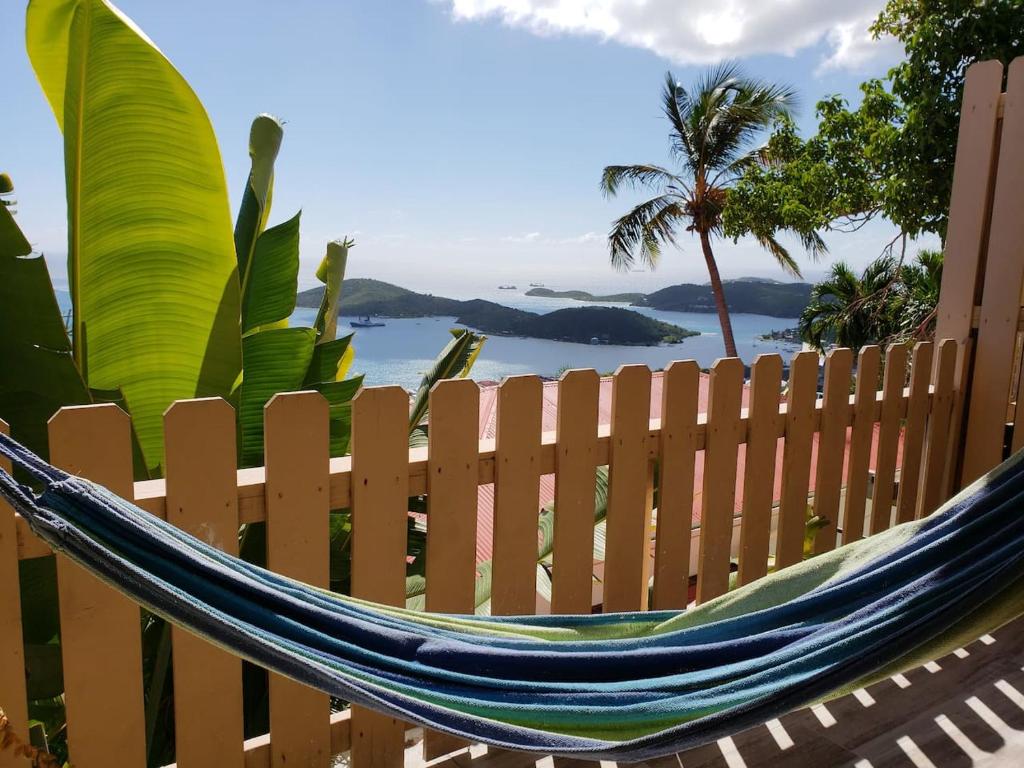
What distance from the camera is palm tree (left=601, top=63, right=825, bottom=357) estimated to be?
22078mm

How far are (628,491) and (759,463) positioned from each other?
60 centimetres

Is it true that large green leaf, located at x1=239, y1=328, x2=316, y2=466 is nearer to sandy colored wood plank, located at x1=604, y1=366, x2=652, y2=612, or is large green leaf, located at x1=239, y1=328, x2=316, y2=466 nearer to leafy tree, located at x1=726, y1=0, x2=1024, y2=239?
sandy colored wood plank, located at x1=604, y1=366, x2=652, y2=612

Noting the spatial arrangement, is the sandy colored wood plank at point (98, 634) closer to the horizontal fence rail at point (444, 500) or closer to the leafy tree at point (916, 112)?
the horizontal fence rail at point (444, 500)

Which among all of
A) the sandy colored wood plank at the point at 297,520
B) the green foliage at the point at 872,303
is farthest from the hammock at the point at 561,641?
the green foliage at the point at 872,303

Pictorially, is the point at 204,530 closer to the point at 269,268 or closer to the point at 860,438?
the point at 269,268

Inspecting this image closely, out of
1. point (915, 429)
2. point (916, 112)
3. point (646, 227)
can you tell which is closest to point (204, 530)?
point (915, 429)

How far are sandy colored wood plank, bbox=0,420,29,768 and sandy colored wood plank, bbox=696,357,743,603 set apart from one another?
1.89 m

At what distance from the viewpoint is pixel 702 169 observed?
23.0 m

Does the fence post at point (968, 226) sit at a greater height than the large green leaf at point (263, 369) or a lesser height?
greater

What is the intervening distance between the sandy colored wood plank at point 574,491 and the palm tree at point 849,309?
1472 centimetres

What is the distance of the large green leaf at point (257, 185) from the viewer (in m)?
2.10

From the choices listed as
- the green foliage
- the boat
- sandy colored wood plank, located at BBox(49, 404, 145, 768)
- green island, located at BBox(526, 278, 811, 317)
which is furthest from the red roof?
green island, located at BBox(526, 278, 811, 317)

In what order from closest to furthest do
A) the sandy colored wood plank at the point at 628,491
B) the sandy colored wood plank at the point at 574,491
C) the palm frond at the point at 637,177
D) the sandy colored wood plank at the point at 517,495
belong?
the sandy colored wood plank at the point at 517,495
the sandy colored wood plank at the point at 574,491
the sandy colored wood plank at the point at 628,491
the palm frond at the point at 637,177

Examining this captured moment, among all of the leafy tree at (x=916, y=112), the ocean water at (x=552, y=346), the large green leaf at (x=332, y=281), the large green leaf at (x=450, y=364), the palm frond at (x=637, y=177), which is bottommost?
the ocean water at (x=552, y=346)
